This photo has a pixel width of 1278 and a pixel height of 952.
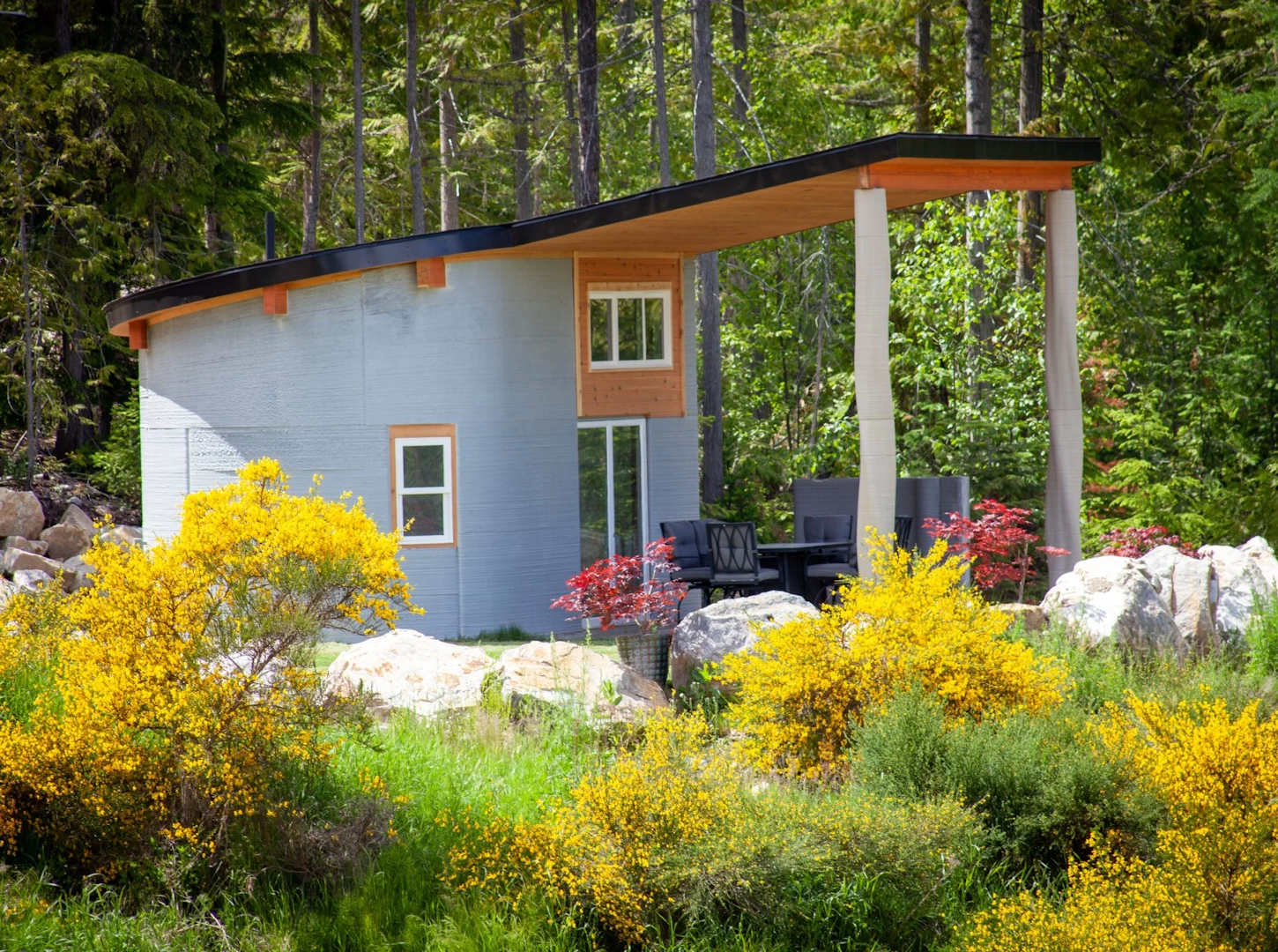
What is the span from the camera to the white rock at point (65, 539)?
14961 millimetres

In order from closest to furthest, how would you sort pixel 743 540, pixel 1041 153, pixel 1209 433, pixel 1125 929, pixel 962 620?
pixel 1125 929
pixel 962 620
pixel 1041 153
pixel 743 540
pixel 1209 433

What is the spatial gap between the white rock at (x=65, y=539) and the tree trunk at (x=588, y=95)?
8724 mm

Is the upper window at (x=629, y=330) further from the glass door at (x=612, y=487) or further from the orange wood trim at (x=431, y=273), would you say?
the orange wood trim at (x=431, y=273)

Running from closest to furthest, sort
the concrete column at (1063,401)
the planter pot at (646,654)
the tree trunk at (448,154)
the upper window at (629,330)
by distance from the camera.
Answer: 1. the planter pot at (646,654)
2. the concrete column at (1063,401)
3. the upper window at (629,330)
4. the tree trunk at (448,154)

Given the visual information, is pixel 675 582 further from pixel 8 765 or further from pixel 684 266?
pixel 8 765

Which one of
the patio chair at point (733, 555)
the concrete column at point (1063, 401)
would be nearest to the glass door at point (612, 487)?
the patio chair at point (733, 555)

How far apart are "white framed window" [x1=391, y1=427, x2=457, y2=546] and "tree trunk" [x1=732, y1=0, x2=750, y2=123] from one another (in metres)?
8.64

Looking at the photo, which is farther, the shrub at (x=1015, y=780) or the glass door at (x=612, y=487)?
the glass door at (x=612, y=487)

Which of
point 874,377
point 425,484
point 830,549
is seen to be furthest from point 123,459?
point 874,377

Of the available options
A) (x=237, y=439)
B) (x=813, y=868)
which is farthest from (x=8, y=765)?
(x=237, y=439)

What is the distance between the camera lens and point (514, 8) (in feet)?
78.8

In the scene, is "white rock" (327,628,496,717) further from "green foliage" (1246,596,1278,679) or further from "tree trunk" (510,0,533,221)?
"tree trunk" (510,0,533,221)

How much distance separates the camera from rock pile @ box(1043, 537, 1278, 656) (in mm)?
8844

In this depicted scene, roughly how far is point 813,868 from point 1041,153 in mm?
6795
